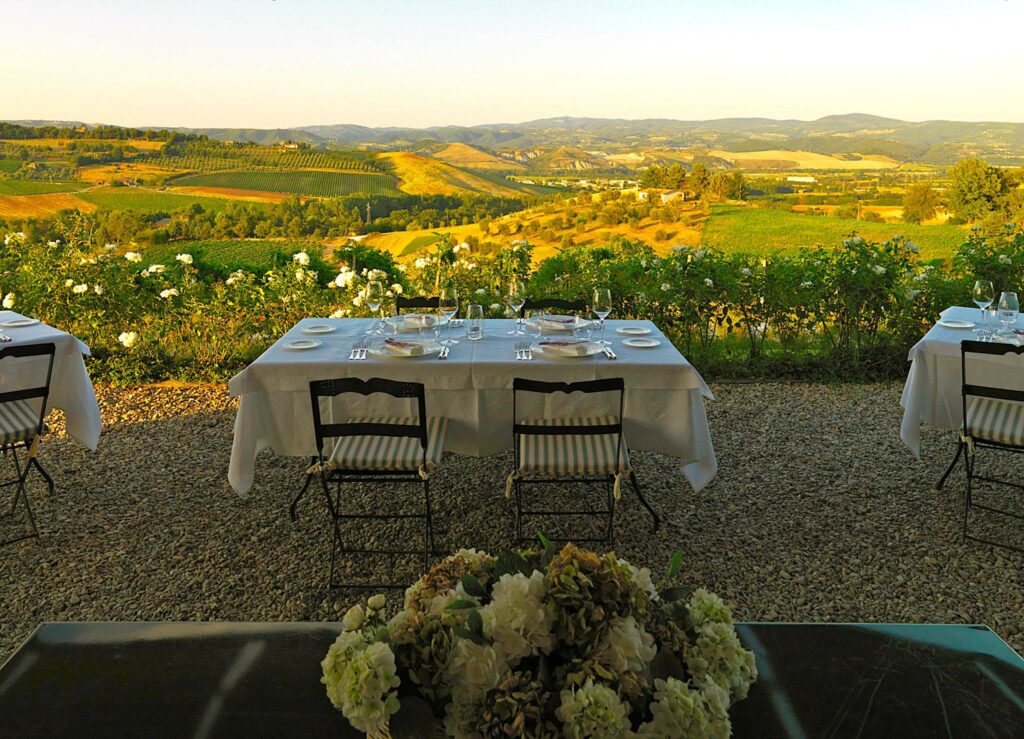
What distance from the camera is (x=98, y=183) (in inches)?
554

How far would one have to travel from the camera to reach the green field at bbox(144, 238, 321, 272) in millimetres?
7281

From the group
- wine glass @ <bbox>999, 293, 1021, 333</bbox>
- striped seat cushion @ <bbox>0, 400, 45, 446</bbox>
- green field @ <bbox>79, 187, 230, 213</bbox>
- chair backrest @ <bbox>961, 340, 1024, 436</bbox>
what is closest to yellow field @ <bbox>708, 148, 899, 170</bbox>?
green field @ <bbox>79, 187, 230, 213</bbox>

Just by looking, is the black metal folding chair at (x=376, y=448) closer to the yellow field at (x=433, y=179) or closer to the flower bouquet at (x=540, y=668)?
the flower bouquet at (x=540, y=668)

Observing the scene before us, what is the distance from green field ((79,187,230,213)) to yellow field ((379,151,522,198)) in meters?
3.45

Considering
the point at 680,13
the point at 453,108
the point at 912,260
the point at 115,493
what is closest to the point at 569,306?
the point at 115,493

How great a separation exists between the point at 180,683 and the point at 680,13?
15.4 metres

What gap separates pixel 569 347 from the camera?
3.73m

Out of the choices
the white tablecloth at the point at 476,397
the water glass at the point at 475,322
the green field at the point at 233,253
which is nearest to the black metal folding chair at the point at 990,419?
the white tablecloth at the point at 476,397

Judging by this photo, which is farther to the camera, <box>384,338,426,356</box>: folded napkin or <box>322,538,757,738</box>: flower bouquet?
<box>384,338,426,356</box>: folded napkin

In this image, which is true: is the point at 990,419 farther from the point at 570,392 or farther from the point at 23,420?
the point at 23,420

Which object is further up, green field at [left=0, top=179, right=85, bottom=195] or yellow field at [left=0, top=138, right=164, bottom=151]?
yellow field at [left=0, top=138, right=164, bottom=151]

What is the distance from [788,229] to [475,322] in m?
11.0

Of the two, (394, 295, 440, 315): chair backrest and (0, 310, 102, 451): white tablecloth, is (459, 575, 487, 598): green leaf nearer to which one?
(394, 295, 440, 315): chair backrest

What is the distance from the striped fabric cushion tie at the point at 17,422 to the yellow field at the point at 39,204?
386 inches
